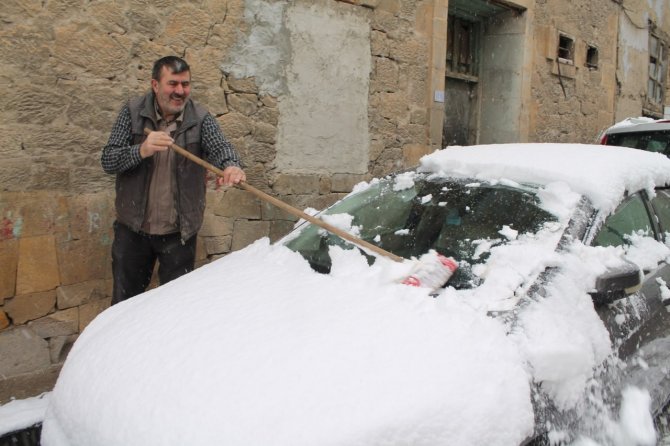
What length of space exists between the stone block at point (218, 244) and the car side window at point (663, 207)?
301 cm

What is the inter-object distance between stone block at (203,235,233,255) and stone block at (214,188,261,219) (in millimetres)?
192

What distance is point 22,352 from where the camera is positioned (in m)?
3.32

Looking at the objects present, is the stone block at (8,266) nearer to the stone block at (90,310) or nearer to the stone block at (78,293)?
the stone block at (78,293)

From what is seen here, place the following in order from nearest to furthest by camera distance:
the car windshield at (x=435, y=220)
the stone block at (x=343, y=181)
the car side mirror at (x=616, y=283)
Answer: the car side mirror at (x=616, y=283)
the car windshield at (x=435, y=220)
the stone block at (x=343, y=181)

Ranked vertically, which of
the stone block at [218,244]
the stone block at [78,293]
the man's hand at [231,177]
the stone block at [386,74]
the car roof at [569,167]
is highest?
the stone block at [386,74]

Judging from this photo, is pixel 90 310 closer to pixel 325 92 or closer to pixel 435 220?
pixel 435 220

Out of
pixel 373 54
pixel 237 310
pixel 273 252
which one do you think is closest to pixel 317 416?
pixel 237 310

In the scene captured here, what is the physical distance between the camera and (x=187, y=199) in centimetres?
315

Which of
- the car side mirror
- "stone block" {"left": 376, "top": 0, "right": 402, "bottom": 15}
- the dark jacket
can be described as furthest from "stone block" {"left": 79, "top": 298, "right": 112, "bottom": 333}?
"stone block" {"left": 376, "top": 0, "right": 402, "bottom": 15}

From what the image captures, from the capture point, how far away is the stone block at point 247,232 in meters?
4.53

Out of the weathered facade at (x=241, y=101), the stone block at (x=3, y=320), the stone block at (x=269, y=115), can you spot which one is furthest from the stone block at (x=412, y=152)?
the stone block at (x=3, y=320)

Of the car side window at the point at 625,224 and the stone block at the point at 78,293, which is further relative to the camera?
the stone block at the point at 78,293

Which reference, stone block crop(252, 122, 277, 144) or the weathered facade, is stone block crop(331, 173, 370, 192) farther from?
stone block crop(252, 122, 277, 144)

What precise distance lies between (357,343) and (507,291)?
23.0 inches
